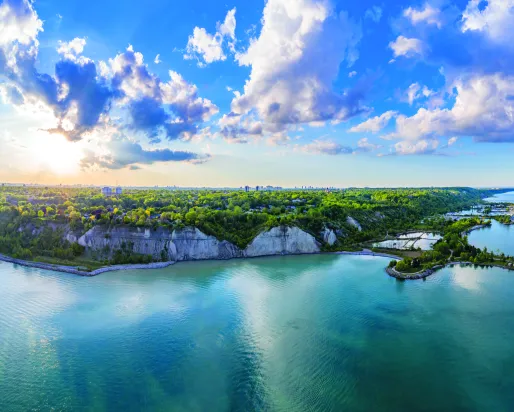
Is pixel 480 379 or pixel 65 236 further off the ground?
pixel 65 236

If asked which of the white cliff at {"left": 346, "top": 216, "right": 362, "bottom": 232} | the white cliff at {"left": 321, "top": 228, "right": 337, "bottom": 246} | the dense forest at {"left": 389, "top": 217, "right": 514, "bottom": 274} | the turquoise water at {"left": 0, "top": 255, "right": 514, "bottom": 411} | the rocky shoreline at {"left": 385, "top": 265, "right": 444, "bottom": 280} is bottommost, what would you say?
the turquoise water at {"left": 0, "top": 255, "right": 514, "bottom": 411}

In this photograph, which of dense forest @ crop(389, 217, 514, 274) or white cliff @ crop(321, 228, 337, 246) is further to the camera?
white cliff @ crop(321, 228, 337, 246)

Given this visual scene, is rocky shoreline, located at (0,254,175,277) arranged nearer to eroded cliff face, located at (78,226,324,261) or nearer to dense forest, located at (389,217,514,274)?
eroded cliff face, located at (78,226,324,261)

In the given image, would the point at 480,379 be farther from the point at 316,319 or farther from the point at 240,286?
the point at 240,286

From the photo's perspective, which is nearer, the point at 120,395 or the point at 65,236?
the point at 120,395

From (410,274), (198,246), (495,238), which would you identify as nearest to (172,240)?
(198,246)

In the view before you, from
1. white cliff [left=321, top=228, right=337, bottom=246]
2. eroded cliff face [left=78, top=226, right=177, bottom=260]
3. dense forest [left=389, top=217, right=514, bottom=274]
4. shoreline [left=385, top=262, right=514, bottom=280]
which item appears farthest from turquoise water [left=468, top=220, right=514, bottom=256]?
eroded cliff face [left=78, top=226, right=177, bottom=260]

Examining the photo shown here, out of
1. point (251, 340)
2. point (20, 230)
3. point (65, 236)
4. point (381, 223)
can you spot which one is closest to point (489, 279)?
point (251, 340)
